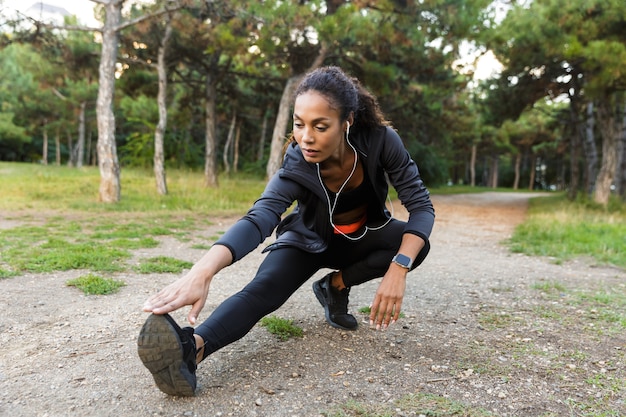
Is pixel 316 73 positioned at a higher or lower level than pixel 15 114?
lower

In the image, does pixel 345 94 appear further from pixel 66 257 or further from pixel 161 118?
pixel 161 118

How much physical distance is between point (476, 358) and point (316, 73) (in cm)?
177

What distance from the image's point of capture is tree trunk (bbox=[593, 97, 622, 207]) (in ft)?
40.3

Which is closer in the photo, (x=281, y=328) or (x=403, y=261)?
(x=403, y=261)

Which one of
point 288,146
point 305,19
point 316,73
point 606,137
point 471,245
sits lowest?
point 471,245

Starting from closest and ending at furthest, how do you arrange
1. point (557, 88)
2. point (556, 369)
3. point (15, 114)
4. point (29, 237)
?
point (556, 369), point (29, 237), point (557, 88), point (15, 114)

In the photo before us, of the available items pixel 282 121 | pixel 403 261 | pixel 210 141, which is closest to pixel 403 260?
pixel 403 261

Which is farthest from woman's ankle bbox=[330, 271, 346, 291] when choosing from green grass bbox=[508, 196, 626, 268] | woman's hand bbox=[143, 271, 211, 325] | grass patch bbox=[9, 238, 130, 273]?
green grass bbox=[508, 196, 626, 268]

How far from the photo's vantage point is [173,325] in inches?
72.0

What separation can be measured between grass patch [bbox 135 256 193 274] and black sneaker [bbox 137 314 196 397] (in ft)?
8.85

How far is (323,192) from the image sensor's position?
2.47 m

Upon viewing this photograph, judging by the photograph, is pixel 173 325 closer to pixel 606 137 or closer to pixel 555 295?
pixel 555 295

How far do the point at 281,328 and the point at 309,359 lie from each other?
1.46ft

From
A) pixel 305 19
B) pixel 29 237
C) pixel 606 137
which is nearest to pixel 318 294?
pixel 29 237
